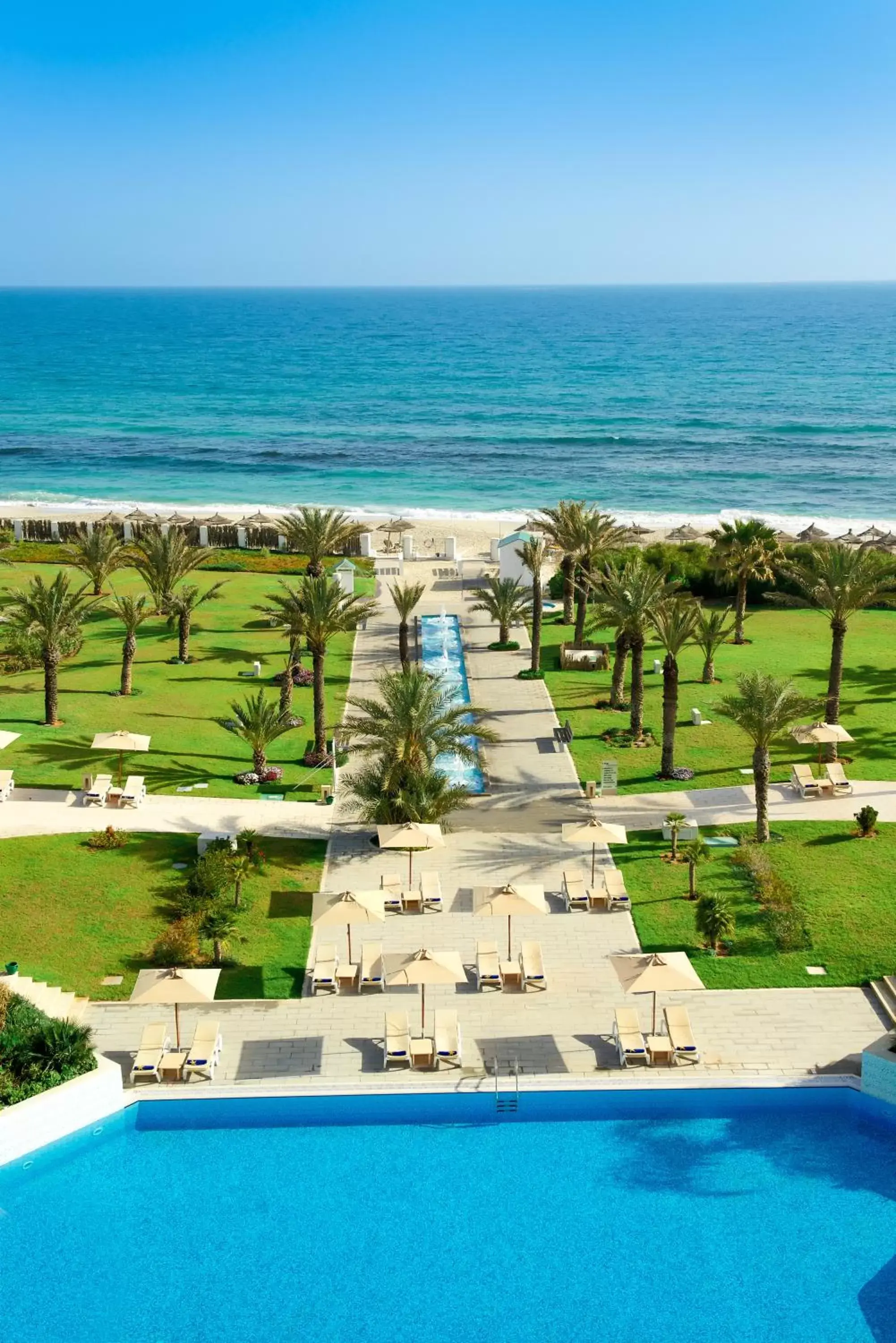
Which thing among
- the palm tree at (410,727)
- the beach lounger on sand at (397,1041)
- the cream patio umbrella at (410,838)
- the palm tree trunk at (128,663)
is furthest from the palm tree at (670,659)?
the palm tree trunk at (128,663)

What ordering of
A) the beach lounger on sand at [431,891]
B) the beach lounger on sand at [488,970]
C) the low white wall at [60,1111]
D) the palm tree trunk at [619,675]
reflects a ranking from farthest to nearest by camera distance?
the palm tree trunk at [619,675], the beach lounger on sand at [431,891], the beach lounger on sand at [488,970], the low white wall at [60,1111]

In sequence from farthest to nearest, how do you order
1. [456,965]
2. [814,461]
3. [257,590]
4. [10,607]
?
1. [814,461]
2. [257,590]
3. [10,607]
4. [456,965]

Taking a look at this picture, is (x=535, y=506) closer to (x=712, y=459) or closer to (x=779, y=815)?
(x=712, y=459)

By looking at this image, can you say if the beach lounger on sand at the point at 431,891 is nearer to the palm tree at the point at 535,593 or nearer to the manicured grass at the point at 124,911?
the manicured grass at the point at 124,911

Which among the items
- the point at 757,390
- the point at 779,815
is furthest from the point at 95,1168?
the point at 757,390

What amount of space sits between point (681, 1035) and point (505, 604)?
24.0m

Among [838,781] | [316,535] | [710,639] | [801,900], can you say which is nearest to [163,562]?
[316,535]

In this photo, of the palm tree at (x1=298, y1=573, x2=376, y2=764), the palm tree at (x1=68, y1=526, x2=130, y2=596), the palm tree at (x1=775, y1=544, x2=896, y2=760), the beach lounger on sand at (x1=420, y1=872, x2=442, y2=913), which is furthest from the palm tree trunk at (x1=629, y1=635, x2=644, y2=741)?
the palm tree at (x1=68, y1=526, x2=130, y2=596)

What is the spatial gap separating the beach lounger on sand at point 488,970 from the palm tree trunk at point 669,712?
31.1 feet

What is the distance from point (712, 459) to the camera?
88.3 meters

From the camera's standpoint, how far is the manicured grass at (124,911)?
22156 mm

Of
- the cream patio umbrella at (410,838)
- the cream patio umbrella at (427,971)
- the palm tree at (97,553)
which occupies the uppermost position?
the palm tree at (97,553)

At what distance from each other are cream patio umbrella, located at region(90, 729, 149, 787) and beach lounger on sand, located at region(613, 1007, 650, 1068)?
1434 centimetres

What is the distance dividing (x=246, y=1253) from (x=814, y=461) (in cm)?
7966
